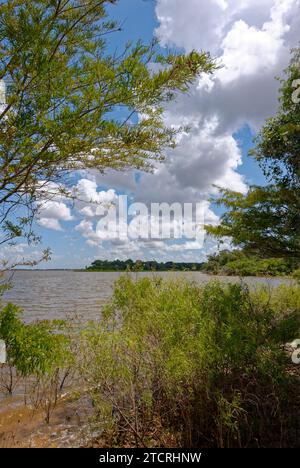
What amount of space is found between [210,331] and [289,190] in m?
7.35

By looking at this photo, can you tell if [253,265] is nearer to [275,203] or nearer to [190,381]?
[275,203]

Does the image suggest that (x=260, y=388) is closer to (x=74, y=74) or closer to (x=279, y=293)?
(x=74, y=74)

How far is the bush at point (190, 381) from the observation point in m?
4.76

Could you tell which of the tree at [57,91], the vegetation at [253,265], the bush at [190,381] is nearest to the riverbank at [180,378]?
the bush at [190,381]

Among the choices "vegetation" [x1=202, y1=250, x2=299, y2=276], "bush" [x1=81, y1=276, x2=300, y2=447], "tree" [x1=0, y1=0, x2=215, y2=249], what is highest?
"tree" [x1=0, y1=0, x2=215, y2=249]

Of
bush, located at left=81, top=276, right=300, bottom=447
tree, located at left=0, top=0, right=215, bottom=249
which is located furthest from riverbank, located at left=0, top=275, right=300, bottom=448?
tree, located at left=0, top=0, right=215, bottom=249

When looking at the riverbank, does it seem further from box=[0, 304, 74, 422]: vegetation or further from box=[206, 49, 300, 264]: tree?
box=[206, 49, 300, 264]: tree

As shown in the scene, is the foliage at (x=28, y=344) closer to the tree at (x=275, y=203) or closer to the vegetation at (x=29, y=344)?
the vegetation at (x=29, y=344)

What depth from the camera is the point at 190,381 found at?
5.09 meters

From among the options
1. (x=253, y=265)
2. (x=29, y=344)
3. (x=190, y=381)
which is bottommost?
(x=190, y=381)

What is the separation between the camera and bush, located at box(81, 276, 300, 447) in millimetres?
4758

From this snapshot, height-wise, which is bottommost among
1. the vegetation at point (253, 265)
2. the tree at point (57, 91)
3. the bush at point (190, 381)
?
the bush at point (190, 381)

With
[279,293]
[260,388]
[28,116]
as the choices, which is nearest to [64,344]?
[260,388]

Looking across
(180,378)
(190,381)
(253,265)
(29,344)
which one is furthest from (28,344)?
(253,265)
